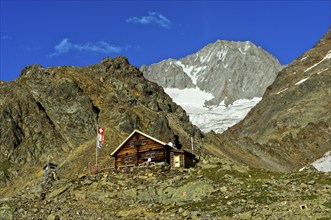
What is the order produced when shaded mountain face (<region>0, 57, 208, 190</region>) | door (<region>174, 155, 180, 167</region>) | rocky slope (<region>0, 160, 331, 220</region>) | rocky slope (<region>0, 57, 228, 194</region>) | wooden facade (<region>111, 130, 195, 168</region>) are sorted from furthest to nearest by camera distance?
shaded mountain face (<region>0, 57, 208, 190</region>) → rocky slope (<region>0, 57, 228, 194</region>) → wooden facade (<region>111, 130, 195, 168</region>) → door (<region>174, 155, 180, 167</region>) → rocky slope (<region>0, 160, 331, 220</region>)

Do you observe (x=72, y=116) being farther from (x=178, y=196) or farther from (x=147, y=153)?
(x=178, y=196)

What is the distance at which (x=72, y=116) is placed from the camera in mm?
99188

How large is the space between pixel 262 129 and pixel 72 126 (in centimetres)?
11332

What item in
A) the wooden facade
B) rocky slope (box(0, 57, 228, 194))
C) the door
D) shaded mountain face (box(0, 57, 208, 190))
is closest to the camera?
the door

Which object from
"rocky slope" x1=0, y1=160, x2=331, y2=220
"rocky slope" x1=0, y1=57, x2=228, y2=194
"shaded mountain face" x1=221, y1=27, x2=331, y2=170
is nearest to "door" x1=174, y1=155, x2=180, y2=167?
"rocky slope" x1=0, y1=160, x2=331, y2=220

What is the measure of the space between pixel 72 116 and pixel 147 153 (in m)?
49.6

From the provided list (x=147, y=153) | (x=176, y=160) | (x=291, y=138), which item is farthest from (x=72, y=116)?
(x=291, y=138)

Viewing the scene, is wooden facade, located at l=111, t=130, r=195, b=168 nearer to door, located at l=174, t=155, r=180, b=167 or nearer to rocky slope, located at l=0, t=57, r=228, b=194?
door, located at l=174, t=155, r=180, b=167

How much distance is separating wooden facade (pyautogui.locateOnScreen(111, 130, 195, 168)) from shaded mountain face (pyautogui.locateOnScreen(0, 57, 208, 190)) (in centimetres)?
1506

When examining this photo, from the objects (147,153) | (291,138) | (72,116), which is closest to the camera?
(147,153)

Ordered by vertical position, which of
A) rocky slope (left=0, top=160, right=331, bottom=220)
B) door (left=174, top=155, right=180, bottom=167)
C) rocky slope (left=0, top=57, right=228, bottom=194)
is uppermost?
rocky slope (left=0, top=57, right=228, bottom=194)

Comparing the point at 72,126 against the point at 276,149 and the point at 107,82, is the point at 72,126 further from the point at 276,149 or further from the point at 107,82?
the point at 276,149

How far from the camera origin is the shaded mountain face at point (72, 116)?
278 feet

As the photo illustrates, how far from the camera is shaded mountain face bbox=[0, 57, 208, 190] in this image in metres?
84.7
